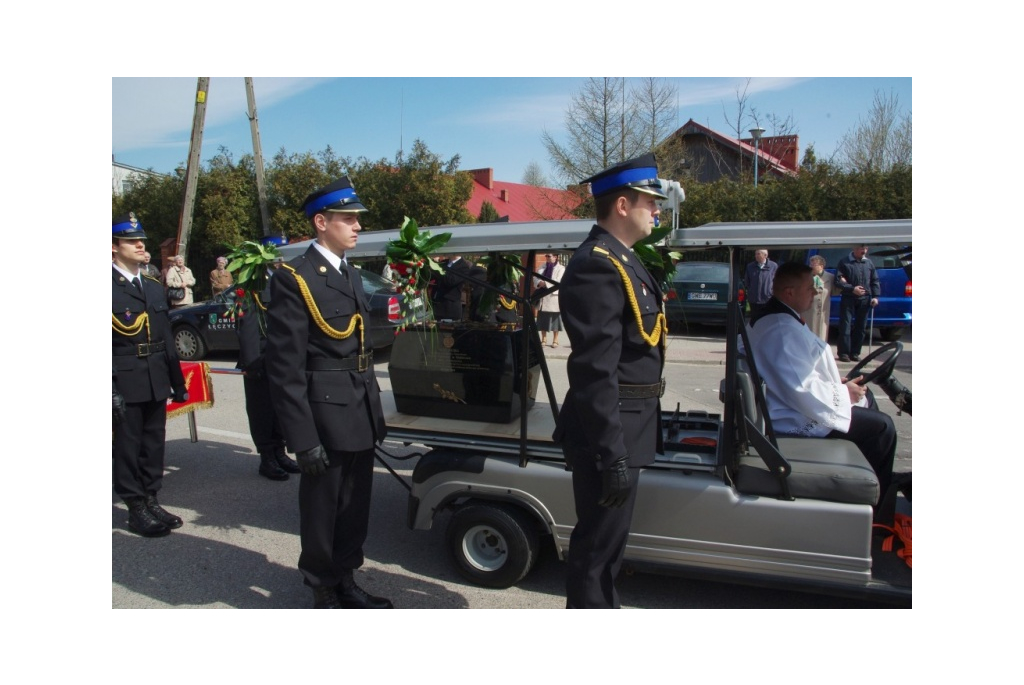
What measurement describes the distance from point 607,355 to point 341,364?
1.41 meters

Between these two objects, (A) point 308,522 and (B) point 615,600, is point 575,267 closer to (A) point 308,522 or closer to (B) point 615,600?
(B) point 615,600

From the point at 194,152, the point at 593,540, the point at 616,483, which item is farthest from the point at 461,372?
the point at 194,152

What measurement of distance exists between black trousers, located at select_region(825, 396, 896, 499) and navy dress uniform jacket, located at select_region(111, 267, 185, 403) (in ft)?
14.1

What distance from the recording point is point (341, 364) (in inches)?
141

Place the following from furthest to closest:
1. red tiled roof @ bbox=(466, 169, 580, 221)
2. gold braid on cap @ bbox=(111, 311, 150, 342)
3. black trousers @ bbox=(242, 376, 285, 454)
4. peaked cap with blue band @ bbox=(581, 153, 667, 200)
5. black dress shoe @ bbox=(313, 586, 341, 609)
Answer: red tiled roof @ bbox=(466, 169, 580, 221), black trousers @ bbox=(242, 376, 285, 454), gold braid on cap @ bbox=(111, 311, 150, 342), black dress shoe @ bbox=(313, 586, 341, 609), peaked cap with blue band @ bbox=(581, 153, 667, 200)

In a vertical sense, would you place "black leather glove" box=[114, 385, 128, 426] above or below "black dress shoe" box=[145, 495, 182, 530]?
above

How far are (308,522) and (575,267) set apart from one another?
181cm

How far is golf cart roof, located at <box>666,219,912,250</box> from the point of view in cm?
318

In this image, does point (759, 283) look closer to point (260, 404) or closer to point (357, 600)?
point (357, 600)

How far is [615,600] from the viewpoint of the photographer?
3.14 m

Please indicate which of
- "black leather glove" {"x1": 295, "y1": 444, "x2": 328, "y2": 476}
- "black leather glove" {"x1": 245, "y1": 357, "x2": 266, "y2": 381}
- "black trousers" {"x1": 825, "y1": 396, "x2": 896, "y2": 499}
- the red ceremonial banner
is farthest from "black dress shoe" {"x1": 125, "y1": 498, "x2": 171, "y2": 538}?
"black trousers" {"x1": 825, "y1": 396, "x2": 896, "y2": 499}

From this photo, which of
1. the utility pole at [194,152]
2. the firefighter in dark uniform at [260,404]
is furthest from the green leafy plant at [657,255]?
the utility pole at [194,152]

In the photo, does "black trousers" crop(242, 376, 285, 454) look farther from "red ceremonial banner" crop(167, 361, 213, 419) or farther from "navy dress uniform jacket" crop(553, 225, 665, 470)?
"navy dress uniform jacket" crop(553, 225, 665, 470)

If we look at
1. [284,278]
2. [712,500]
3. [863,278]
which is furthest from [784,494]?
[863,278]
